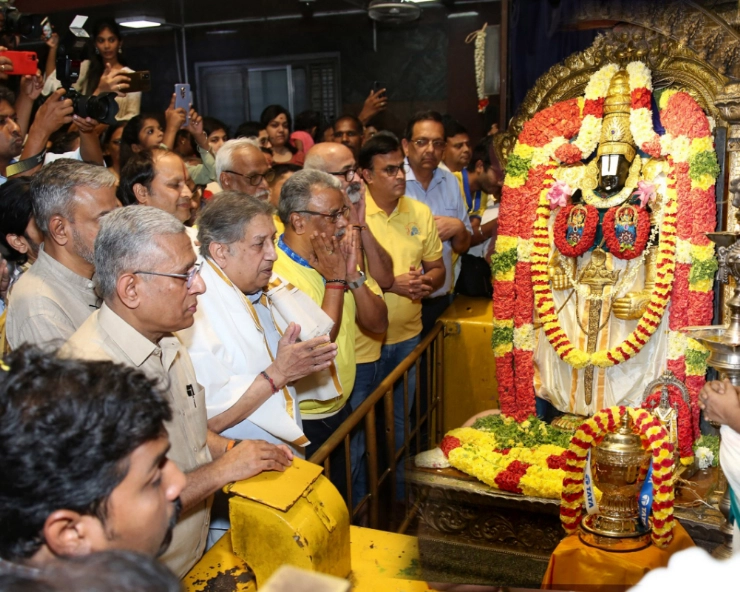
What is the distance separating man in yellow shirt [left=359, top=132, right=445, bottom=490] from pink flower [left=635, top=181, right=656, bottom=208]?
1319 millimetres

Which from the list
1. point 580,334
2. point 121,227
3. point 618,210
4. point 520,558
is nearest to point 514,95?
point 618,210

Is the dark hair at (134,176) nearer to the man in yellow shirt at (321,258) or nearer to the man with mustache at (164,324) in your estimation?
the man in yellow shirt at (321,258)

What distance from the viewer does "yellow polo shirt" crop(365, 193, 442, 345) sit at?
450 cm

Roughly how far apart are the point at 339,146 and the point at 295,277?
1.16m

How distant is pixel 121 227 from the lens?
2.17m

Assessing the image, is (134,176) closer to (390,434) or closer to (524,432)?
(390,434)

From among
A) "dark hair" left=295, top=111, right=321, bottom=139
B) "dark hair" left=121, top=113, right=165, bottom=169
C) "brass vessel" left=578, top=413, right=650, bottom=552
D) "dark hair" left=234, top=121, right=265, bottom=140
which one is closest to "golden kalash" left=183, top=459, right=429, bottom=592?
"brass vessel" left=578, top=413, right=650, bottom=552

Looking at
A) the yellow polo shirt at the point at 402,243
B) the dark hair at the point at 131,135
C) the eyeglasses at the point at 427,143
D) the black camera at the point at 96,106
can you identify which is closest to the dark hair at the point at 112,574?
the black camera at the point at 96,106

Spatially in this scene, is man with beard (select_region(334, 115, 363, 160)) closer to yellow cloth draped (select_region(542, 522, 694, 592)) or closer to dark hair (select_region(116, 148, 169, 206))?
dark hair (select_region(116, 148, 169, 206))

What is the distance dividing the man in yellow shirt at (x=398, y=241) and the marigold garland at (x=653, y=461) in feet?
5.55

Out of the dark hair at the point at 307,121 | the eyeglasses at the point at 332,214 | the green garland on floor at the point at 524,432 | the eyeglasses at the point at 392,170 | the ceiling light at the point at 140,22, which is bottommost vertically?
the green garland on floor at the point at 524,432

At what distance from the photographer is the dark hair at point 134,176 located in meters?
3.42

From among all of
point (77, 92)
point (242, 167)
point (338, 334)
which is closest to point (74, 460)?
point (338, 334)

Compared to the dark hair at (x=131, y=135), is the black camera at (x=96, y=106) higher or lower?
higher
